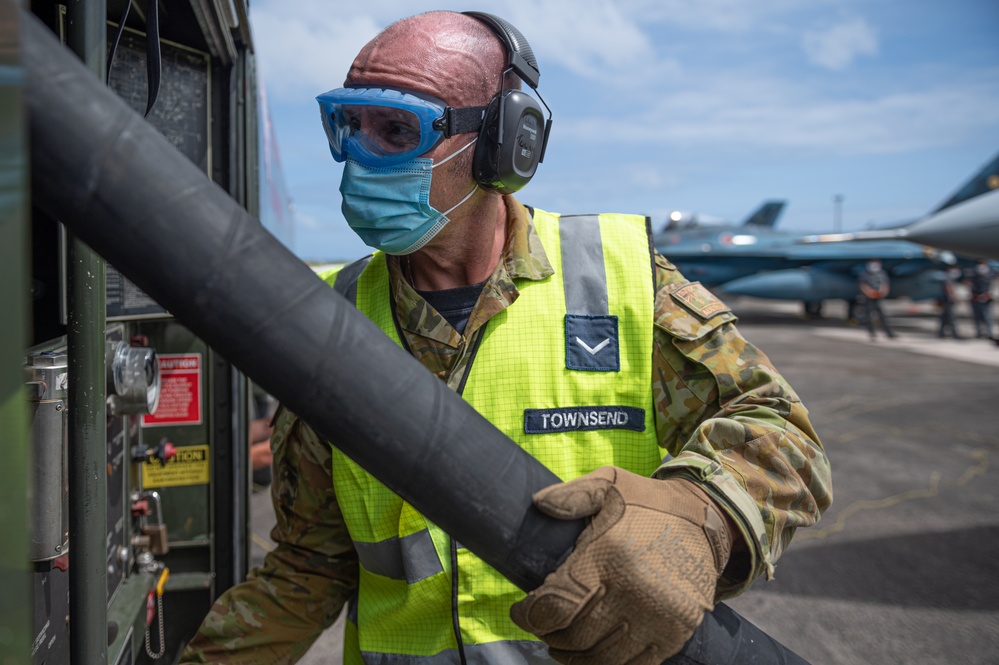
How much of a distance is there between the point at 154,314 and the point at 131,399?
0.52 meters

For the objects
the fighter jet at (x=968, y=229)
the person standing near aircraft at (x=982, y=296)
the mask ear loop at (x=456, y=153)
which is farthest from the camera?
the person standing near aircraft at (x=982, y=296)

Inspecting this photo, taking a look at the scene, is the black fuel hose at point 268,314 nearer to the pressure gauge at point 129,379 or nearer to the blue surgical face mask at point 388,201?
the blue surgical face mask at point 388,201

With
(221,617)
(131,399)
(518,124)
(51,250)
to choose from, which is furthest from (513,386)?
(51,250)

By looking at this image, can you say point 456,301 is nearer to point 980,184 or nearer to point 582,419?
point 582,419

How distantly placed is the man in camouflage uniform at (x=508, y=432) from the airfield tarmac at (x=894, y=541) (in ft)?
6.88

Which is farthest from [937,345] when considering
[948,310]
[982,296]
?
[948,310]

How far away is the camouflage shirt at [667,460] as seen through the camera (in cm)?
115

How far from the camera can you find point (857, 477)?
5992 mm

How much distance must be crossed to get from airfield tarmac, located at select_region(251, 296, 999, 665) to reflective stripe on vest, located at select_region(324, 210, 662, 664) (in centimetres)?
223

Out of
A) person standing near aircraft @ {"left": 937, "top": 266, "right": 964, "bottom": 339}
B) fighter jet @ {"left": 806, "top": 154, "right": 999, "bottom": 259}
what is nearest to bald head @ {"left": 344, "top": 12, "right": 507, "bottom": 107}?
fighter jet @ {"left": 806, "top": 154, "right": 999, "bottom": 259}

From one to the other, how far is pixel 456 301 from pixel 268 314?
0.89 metres

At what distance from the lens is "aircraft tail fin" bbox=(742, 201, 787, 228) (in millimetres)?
28109

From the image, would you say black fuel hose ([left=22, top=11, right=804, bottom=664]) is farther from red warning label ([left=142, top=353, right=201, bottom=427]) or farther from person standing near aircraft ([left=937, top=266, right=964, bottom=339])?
person standing near aircraft ([left=937, top=266, right=964, bottom=339])

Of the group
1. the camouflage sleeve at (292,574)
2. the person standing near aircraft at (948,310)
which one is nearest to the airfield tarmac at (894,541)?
the camouflage sleeve at (292,574)
